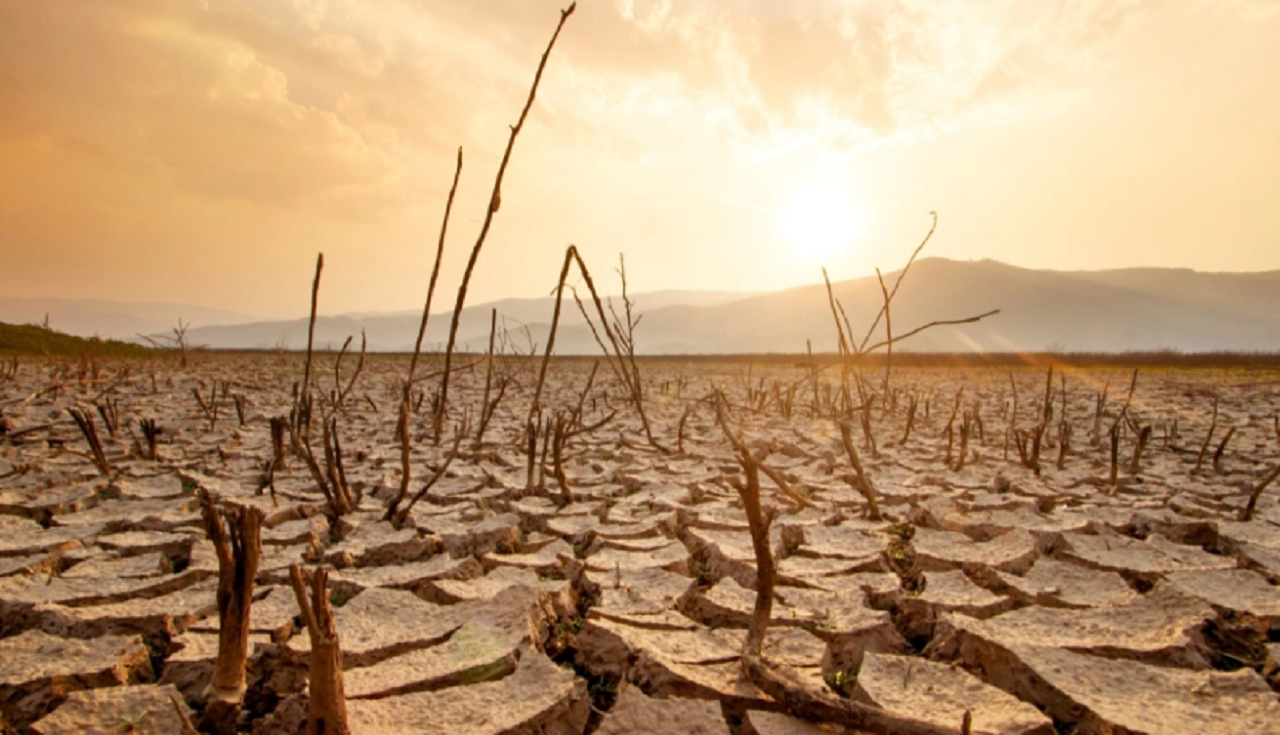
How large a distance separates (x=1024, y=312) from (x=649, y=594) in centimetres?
11505

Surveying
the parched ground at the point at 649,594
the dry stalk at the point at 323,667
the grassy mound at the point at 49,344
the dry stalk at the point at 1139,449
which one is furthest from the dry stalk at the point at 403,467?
the grassy mound at the point at 49,344

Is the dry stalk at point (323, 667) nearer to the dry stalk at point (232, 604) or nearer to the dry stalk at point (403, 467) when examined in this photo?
the dry stalk at point (232, 604)

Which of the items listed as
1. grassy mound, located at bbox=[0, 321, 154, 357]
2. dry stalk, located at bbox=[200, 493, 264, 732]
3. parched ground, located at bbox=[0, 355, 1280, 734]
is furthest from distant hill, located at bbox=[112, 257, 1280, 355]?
dry stalk, located at bbox=[200, 493, 264, 732]

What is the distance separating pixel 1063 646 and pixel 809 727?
2.16 feet

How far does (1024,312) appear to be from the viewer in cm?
9944

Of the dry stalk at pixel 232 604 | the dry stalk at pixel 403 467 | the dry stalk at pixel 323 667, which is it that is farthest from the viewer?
the dry stalk at pixel 403 467

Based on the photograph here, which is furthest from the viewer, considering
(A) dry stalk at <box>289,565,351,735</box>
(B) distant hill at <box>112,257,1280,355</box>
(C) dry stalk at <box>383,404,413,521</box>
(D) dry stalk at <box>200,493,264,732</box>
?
(B) distant hill at <box>112,257,1280,355</box>

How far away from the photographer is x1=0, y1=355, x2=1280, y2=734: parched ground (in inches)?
42.2

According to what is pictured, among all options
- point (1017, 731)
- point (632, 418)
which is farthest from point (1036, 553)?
point (632, 418)

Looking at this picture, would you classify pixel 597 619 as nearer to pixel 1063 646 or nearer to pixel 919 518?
pixel 1063 646

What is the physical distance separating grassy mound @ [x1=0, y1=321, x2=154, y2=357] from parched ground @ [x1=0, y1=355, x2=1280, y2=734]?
10831 mm

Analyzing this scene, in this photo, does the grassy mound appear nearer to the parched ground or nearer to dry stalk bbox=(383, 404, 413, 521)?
the parched ground

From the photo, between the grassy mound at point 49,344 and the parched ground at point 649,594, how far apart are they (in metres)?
10.8

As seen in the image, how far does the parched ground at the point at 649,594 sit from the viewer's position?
1.07 meters
